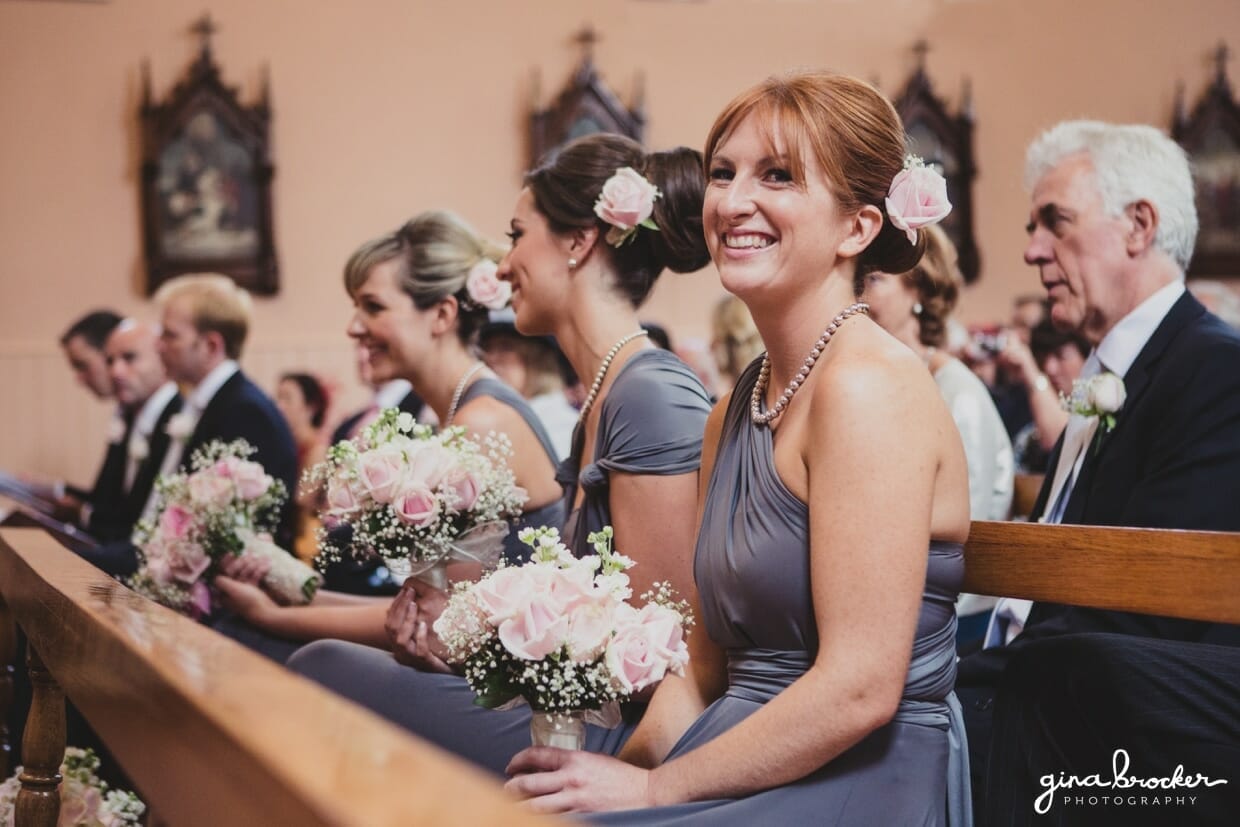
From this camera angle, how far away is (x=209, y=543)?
14.6 ft

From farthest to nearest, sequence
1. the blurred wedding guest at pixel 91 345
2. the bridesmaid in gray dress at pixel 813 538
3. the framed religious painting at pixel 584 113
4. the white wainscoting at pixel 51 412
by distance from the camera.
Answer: the framed religious painting at pixel 584 113, the white wainscoting at pixel 51 412, the blurred wedding guest at pixel 91 345, the bridesmaid in gray dress at pixel 813 538

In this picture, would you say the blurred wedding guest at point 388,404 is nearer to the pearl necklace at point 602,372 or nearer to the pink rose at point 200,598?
the pink rose at point 200,598

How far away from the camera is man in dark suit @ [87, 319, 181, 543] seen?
318 inches

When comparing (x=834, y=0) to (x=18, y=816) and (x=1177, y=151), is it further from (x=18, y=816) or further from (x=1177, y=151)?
(x=18, y=816)

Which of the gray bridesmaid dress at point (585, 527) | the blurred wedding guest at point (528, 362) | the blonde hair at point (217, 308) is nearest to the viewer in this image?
the gray bridesmaid dress at point (585, 527)

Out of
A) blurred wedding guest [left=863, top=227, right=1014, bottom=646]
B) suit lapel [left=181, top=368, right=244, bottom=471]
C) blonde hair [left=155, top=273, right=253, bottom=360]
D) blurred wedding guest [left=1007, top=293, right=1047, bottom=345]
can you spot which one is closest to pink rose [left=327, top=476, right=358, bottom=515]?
blurred wedding guest [left=863, top=227, right=1014, bottom=646]

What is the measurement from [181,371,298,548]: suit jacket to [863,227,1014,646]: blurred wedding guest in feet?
8.36

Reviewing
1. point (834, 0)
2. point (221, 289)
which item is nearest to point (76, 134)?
point (221, 289)

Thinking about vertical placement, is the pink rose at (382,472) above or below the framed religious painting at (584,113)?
below

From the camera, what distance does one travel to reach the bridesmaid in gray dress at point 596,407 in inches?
120

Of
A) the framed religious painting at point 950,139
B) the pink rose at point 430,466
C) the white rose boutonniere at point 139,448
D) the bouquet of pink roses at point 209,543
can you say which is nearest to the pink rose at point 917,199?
the pink rose at point 430,466

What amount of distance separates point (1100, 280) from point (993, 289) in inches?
379

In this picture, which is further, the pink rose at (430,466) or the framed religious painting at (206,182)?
the framed religious painting at (206,182)

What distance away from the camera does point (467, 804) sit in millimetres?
1138
